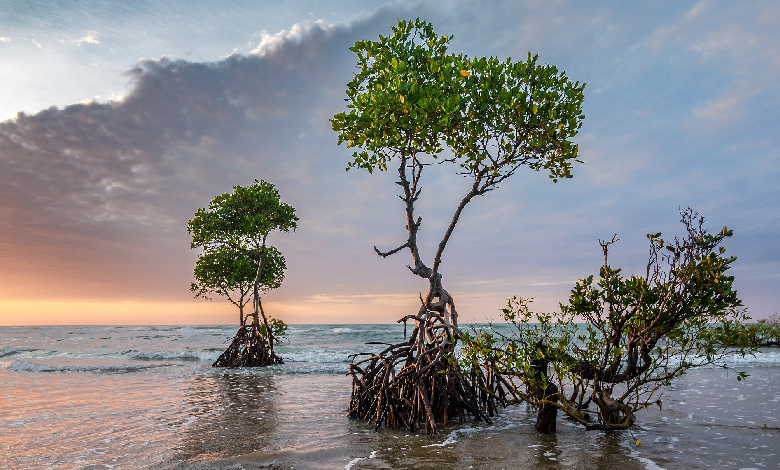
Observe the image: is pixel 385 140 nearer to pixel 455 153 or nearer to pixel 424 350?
pixel 455 153

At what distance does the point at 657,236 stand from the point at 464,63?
5125 mm

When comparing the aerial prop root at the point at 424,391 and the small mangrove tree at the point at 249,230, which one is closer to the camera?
the aerial prop root at the point at 424,391

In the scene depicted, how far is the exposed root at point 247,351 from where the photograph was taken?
23.2 meters

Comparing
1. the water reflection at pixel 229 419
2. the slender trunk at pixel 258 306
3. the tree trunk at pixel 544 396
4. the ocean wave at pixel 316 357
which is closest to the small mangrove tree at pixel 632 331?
the tree trunk at pixel 544 396

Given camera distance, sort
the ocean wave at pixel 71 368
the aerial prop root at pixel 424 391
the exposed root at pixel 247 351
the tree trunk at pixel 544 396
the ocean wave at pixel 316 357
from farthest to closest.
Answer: the ocean wave at pixel 316 357
the ocean wave at pixel 71 368
the exposed root at pixel 247 351
the aerial prop root at pixel 424 391
the tree trunk at pixel 544 396

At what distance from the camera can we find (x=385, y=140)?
10.7 metres

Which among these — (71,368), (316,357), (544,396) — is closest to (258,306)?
(316,357)

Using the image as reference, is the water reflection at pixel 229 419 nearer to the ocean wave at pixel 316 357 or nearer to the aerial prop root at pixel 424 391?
the aerial prop root at pixel 424 391

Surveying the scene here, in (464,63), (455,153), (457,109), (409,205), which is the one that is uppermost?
(464,63)

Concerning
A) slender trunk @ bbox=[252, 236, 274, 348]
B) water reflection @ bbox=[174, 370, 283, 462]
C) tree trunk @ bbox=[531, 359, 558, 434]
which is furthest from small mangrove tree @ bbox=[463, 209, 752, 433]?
slender trunk @ bbox=[252, 236, 274, 348]

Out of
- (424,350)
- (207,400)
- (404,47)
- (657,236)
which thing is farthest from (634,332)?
(207,400)

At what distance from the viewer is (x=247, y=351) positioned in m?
23.3

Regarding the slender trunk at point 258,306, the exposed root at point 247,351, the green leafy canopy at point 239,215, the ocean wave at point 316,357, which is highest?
the green leafy canopy at point 239,215

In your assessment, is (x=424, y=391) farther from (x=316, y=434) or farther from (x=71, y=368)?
(x=71, y=368)
